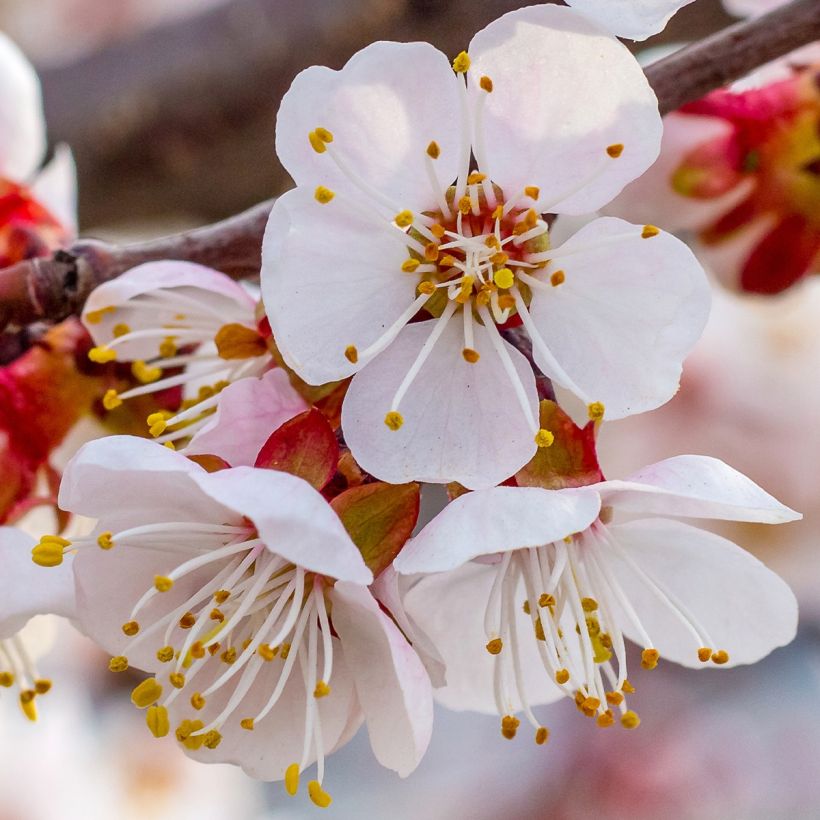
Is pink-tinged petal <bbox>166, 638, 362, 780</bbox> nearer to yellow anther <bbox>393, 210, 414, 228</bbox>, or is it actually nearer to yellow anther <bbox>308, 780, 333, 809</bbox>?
yellow anther <bbox>308, 780, 333, 809</bbox>

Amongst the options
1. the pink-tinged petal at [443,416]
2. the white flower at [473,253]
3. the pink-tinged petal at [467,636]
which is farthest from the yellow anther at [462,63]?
Result: the pink-tinged petal at [467,636]

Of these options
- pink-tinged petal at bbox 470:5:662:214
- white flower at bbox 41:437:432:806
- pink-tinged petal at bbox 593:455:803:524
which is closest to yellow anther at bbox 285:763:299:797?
white flower at bbox 41:437:432:806

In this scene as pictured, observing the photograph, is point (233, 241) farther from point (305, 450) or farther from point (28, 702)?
point (28, 702)

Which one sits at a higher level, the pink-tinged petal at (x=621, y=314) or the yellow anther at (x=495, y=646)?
the pink-tinged petal at (x=621, y=314)

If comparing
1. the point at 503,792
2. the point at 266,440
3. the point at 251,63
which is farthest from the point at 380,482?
the point at 503,792

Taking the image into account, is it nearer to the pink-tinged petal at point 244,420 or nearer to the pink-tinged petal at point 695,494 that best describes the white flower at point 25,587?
the pink-tinged petal at point 244,420

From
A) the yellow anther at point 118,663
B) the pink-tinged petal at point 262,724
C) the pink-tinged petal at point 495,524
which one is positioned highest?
the pink-tinged petal at point 495,524
